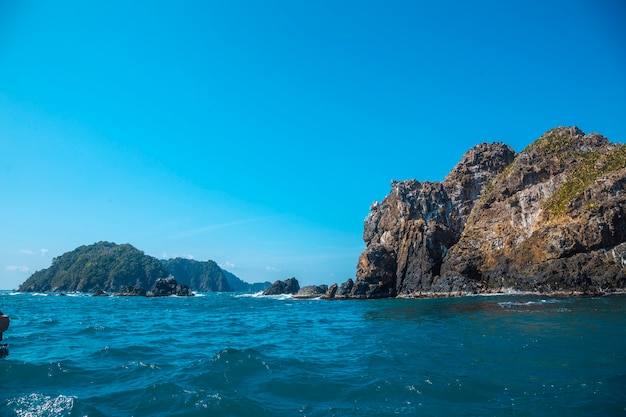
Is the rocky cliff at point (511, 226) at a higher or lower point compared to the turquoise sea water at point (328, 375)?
higher

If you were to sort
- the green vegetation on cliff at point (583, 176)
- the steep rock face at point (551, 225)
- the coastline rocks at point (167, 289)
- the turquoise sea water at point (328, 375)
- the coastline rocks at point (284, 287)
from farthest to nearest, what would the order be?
the coastline rocks at point (284, 287) < the coastline rocks at point (167, 289) < the green vegetation on cliff at point (583, 176) < the steep rock face at point (551, 225) < the turquoise sea water at point (328, 375)

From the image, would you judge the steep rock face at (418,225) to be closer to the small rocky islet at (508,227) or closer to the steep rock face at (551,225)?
the small rocky islet at (508,227)

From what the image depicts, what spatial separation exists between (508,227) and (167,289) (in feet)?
360

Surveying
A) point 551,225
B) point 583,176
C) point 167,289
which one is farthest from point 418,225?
point 167,289

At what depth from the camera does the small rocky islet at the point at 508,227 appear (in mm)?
56625

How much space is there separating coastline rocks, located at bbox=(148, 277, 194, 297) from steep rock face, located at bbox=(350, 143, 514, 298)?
7015 cm

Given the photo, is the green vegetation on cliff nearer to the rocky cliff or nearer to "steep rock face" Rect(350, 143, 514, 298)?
the rocky cliff

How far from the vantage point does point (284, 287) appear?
13638 centimetres

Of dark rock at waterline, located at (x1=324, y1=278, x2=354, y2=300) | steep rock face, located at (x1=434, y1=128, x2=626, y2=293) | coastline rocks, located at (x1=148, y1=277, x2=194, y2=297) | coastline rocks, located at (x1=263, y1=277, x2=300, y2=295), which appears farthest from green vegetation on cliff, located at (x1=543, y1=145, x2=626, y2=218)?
coastline rocks, located at (x1=148, y1=277, x2=194, y2=297)

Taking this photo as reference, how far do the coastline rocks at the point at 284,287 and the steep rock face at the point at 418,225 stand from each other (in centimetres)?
4245

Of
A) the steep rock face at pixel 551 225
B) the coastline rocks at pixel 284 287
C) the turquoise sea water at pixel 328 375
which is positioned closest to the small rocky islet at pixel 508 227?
the steep rock face at pixel 551 225

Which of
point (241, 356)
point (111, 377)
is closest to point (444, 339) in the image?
point (241, 356)

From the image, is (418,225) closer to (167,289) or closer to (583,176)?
(583,176)

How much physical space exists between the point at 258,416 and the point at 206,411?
1.45m
